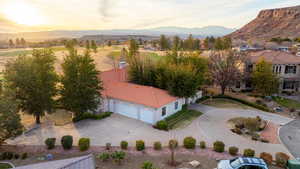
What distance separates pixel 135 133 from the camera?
18.7 meters

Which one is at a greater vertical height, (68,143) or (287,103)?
(68,143)

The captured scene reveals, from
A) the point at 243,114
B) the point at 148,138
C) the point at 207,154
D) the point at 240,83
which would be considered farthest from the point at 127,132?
the point at 240,83

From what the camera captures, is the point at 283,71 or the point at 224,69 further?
the point at 283,71

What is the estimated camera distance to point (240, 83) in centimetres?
3691

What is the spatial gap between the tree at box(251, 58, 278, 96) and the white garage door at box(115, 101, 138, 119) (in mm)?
22463

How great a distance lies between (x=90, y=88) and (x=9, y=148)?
28.0 feet

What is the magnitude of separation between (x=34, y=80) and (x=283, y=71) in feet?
131

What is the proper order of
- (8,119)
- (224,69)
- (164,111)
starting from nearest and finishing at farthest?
(8,119) → (164,111) → (224,69)

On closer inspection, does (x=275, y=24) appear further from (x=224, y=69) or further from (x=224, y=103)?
(x=224, y=103)

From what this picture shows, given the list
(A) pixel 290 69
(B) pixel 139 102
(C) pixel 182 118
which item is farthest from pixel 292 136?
(A) pixel 290 69

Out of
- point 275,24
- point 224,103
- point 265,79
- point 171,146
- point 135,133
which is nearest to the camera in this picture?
point 171,146

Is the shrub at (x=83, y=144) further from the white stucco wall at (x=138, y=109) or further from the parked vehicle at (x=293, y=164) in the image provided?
the parked vehicle at (x=293, y=164)

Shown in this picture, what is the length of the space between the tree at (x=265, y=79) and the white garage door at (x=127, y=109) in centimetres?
2246

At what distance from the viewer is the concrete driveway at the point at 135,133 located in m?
17.1
